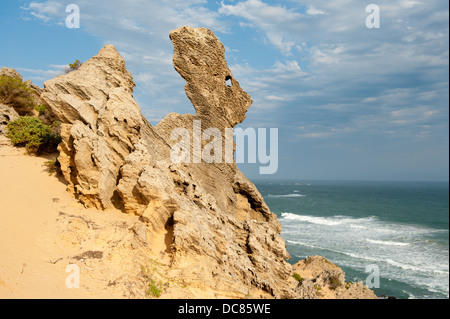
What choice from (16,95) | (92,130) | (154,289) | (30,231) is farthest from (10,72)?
(154,289)

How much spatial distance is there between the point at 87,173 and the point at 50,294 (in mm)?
5732

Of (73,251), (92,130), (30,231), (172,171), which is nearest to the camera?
(73,251)

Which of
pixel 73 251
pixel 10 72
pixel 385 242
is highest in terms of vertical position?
pixel 10 72

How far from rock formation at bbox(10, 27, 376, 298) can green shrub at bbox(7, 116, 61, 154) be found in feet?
15.6

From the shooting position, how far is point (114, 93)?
1502 centimetres

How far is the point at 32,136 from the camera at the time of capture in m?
18.5

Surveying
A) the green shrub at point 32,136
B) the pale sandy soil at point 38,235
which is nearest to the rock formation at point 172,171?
the pale sandy soil at point 38,235

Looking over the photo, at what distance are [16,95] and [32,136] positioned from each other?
9102 mm

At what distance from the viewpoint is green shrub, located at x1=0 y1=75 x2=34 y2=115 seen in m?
24.0

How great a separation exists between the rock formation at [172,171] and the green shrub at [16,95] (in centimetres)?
1231

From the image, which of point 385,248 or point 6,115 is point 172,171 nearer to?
point 6,115

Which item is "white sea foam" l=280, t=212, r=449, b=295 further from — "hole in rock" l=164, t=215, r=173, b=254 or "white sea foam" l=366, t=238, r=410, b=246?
"hole in rock" l=164, t=215, r=173, b=254
